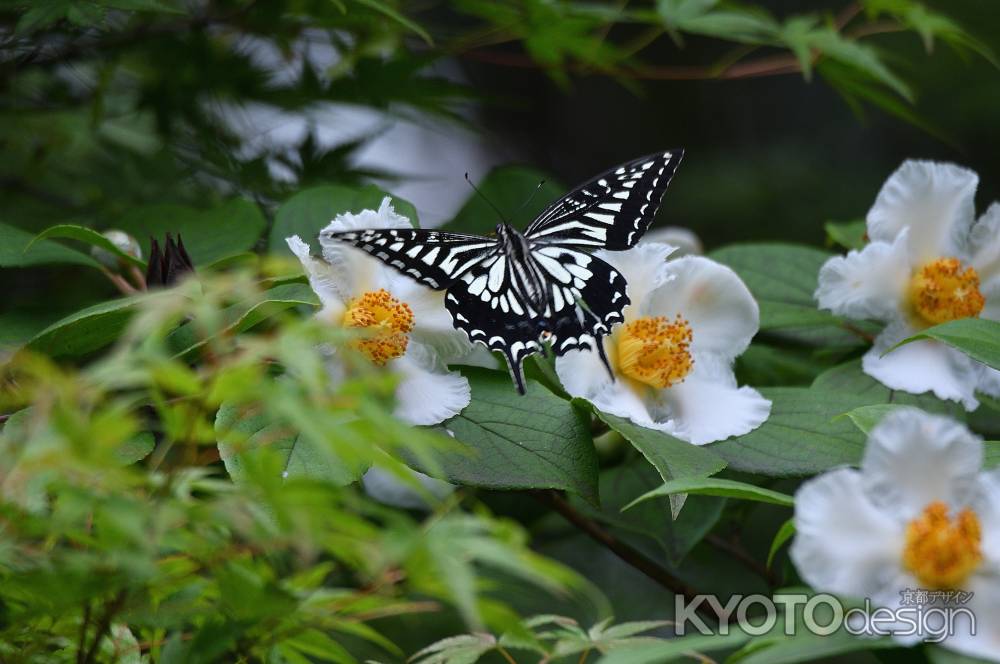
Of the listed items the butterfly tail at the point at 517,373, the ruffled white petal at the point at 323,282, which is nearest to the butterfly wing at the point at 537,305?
the butterfly tail at the point at 517,373

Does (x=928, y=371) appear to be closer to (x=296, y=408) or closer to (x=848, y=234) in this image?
(x=848, y=234)

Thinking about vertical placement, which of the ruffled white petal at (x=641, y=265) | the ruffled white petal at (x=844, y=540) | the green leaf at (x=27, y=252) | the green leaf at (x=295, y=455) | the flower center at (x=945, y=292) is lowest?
the green leaf at (x=27, y=252)

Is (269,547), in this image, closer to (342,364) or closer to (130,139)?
(342,364)

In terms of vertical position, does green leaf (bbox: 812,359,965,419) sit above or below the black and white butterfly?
above

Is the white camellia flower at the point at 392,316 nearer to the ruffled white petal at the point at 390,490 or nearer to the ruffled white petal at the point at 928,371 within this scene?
the ruffled white petal at the point at 390,490

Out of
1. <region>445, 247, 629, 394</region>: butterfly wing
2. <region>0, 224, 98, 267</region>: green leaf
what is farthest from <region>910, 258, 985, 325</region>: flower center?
<region>0, 224, 98, 267</region>: green leaf

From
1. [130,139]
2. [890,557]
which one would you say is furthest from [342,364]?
[130,139]

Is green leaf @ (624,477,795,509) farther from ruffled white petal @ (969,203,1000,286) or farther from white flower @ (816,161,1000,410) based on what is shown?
ruffled white petal @ (969,203,1000,286)
